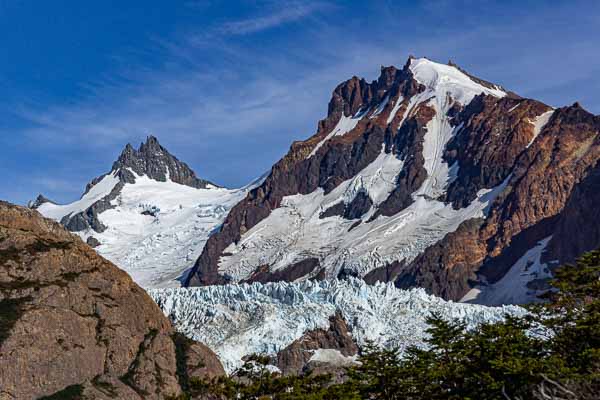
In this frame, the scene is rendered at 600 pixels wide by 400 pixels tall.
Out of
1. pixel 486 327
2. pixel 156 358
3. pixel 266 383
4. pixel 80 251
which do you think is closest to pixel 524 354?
pixel 486 327

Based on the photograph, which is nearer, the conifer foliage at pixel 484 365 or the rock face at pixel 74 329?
the conifer foliage at pixel 484 365

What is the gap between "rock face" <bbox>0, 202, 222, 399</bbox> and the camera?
157375 millimetres

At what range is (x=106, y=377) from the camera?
168m

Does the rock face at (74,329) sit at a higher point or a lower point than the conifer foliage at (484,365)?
higher

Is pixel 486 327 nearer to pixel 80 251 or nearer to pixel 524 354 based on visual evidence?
pixel 524 354

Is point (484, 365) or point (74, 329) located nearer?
point (484, 365)

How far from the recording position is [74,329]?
17162cm

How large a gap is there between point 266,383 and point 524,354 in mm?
20504

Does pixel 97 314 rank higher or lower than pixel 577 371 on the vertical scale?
higher

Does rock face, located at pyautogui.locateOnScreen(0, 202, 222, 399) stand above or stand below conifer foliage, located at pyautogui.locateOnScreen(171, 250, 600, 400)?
above

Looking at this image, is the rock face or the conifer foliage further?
the rock face

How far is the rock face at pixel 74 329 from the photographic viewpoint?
157m

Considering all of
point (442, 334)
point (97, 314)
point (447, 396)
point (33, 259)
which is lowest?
point (447, 396)

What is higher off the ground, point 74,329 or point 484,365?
point 74,329
